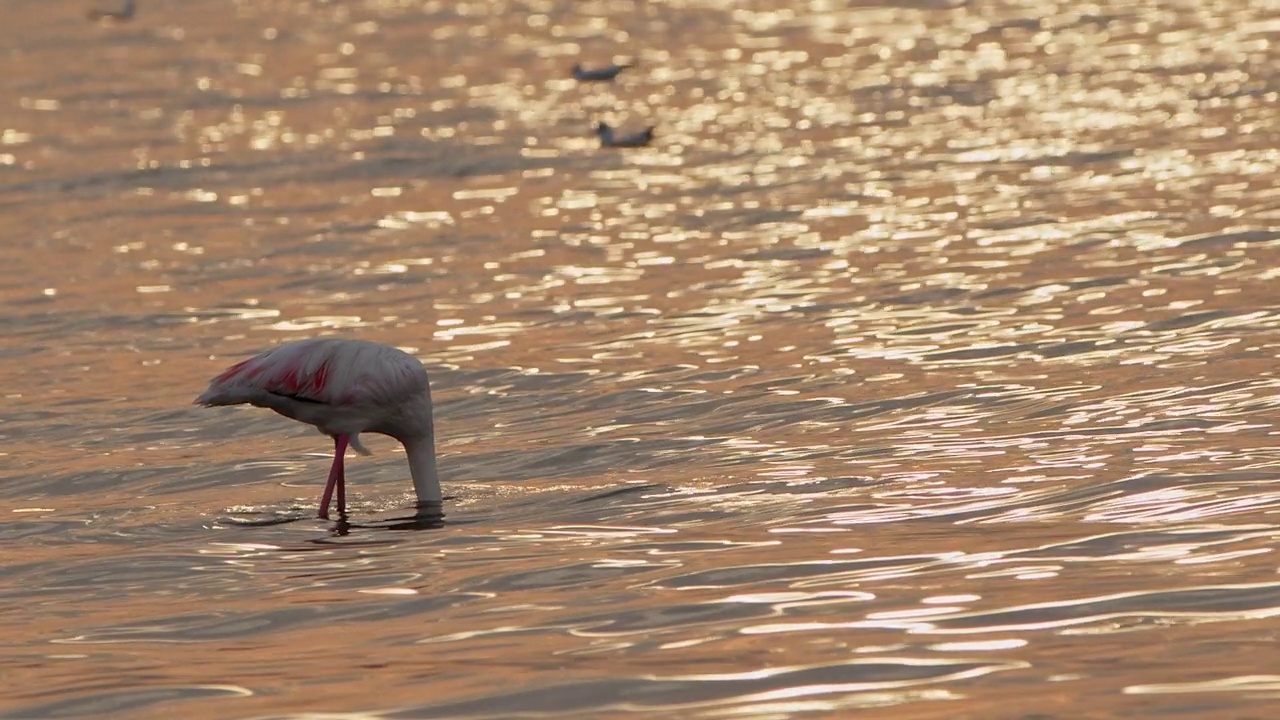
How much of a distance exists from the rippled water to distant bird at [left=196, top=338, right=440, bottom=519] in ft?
1.03

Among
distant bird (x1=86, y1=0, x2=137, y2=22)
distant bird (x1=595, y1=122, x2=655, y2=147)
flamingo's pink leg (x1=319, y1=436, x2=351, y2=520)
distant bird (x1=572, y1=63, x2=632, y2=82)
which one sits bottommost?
flamingo's pink leg (x1=319, y1=436, x2=351, y2=520)

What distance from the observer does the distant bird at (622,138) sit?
23906 mm

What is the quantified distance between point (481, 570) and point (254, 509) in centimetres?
210

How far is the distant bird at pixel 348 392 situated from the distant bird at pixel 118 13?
97.4 ft

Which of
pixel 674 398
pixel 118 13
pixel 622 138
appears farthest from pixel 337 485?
pixel 118 13

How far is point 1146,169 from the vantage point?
20281 millimetres

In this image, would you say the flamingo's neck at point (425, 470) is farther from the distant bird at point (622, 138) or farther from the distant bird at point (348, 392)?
the distant bird at point (622, 138)

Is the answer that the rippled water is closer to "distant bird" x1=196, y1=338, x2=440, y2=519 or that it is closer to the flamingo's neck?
the flamingo's neck

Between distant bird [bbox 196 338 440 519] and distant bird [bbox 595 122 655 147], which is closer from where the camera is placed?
distant bird [bbox 196 338 440 519]

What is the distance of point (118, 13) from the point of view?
129 feet

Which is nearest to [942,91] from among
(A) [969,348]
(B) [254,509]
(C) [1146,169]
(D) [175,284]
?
(C) [1146,169]

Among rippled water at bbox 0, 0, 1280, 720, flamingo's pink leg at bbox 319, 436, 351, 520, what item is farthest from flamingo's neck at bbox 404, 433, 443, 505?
flamingo's pink leg at bbox 319, 436, 351, 520

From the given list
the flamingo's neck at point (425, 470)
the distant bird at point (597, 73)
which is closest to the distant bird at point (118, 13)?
the distant bird at point (597, 73)

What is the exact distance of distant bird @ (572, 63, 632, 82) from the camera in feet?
95.4
